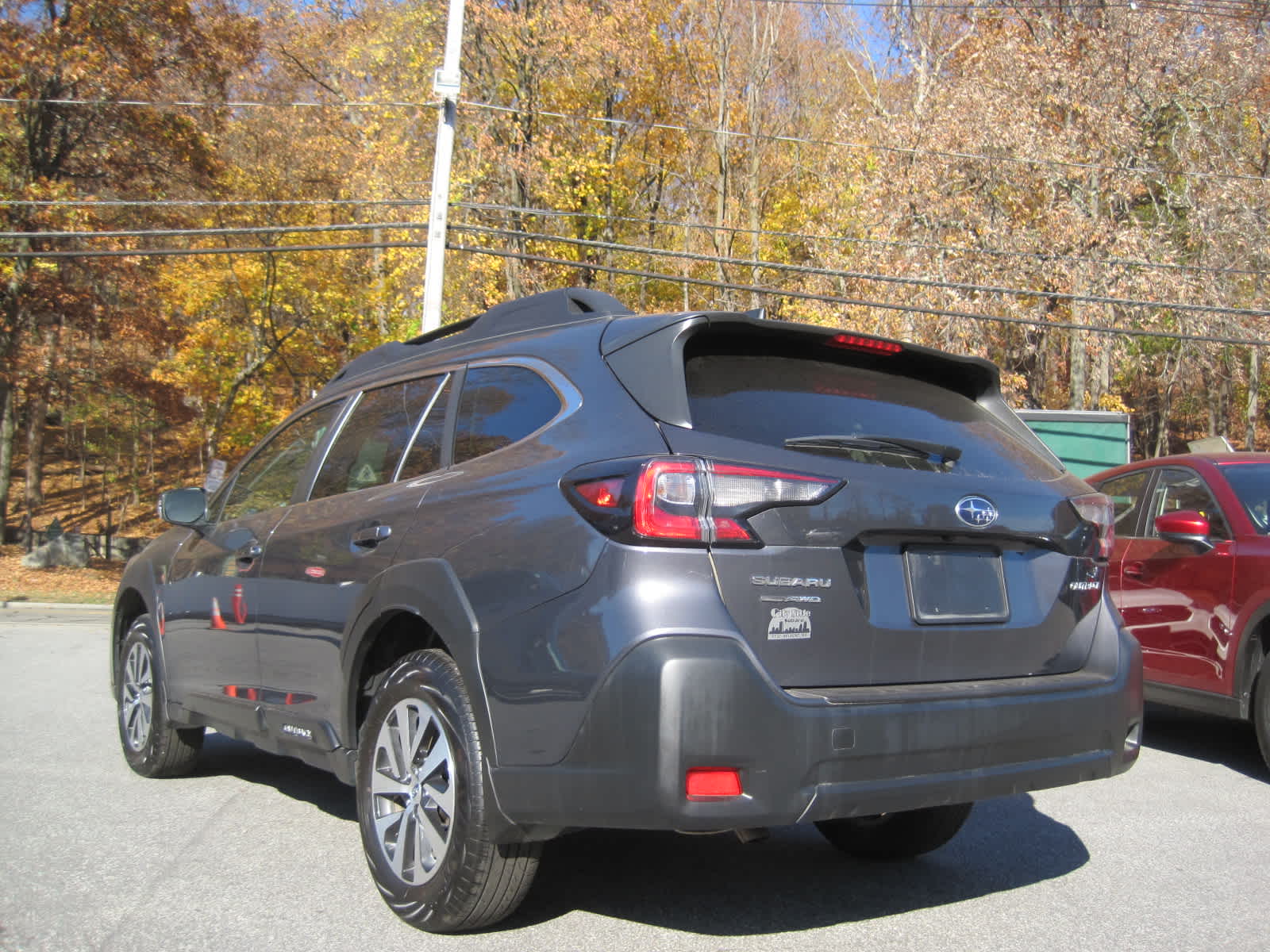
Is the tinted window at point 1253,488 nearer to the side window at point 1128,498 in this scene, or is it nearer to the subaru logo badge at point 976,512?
the side window at point 1128,498

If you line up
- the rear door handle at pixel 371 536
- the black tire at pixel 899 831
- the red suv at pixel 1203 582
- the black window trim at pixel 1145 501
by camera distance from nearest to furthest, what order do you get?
the rear door handle at pixel 371 536
the black tire at pixel 899 831
the red suv at pixel 1203 582
the black window trim at pixel 1145 501

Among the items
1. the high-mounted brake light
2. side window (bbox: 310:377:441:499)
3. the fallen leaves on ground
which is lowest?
the fallen leaves on ground

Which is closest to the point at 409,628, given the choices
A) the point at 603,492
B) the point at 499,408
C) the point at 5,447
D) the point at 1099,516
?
the point at 499,408

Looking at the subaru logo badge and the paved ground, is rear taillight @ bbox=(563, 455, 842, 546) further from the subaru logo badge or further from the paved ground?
the paved ground

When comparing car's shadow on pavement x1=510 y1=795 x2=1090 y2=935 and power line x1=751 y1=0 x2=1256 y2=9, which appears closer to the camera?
car's shadow on pavement x1=510 y1=795 x2=1090 y2=935

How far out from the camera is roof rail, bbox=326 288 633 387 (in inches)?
155

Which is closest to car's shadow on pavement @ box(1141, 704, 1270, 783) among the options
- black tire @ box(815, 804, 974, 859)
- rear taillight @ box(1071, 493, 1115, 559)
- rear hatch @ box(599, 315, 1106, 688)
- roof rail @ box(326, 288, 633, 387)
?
black tire @ box(815, 804, 974, 859)

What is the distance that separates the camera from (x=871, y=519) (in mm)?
3141

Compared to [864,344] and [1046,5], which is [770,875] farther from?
[1046,5]

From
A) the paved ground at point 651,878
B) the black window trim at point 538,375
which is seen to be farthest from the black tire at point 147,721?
the black window trim at point 538,375

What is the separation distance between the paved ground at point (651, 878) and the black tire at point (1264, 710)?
0.21 m

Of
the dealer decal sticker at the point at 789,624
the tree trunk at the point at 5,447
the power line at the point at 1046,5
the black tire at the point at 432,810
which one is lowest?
the tree trunk at the point at 5,447

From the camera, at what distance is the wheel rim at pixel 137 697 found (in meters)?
5.79

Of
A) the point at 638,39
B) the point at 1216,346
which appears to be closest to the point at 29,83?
the point at 638,39
